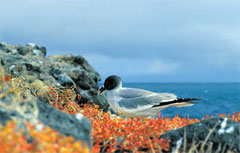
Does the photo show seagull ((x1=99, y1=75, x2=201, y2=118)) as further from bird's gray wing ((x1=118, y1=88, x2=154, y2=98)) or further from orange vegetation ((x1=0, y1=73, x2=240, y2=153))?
orange vegetation ((x1=0, y1=73, x2=240, y2=153))

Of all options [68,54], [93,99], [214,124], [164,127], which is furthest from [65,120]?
[68,54]

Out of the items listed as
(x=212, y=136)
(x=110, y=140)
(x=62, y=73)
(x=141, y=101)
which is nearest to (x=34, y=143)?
(x=110, y=140)

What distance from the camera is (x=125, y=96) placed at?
723 cm

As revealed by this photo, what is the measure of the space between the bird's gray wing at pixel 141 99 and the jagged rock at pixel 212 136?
2.17m

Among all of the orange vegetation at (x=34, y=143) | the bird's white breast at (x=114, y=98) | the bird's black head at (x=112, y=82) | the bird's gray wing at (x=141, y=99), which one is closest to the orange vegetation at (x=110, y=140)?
the orange vegetation at (x=34, y=143)

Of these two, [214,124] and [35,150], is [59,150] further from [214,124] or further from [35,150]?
[214,124]

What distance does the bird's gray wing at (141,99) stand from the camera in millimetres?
7098

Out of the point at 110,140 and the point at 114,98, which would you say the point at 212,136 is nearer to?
the point at 110,140

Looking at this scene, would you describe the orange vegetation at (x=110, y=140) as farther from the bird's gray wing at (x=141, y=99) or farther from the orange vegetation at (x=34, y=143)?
the bird's gray wing at (x=141, y=99)

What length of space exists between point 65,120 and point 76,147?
115 centimetres

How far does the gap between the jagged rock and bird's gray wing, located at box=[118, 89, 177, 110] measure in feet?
7.11

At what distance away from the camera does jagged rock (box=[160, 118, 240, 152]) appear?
473cm

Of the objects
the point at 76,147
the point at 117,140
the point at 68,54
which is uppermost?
the point at 68,54

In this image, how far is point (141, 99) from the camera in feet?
23.5
